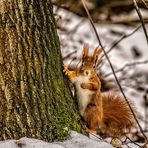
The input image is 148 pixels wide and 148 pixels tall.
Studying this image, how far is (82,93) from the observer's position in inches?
126

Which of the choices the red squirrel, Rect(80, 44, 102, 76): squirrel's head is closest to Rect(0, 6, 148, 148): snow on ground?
the red squirrel

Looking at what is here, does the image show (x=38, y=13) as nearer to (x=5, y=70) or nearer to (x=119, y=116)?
(x=5, y=70)

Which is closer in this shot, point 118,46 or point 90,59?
point 90,59

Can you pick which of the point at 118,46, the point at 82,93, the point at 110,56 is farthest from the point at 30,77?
the point at 118,46

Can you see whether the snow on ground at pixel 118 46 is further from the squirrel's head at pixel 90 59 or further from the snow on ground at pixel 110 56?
the squirrel's head at pixel 90 59

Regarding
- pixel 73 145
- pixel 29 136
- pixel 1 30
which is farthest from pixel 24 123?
pixel 1 30

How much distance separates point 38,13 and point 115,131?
1.05 metres

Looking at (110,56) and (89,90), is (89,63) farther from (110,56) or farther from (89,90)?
(110,56)

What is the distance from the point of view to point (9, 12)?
2.78 metres

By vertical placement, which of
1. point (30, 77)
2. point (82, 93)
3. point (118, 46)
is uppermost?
point (118, 46)

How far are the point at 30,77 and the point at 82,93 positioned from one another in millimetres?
489

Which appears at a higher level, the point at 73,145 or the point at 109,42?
the point at 109,42

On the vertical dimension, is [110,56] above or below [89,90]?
above

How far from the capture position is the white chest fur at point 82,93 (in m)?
3.19
